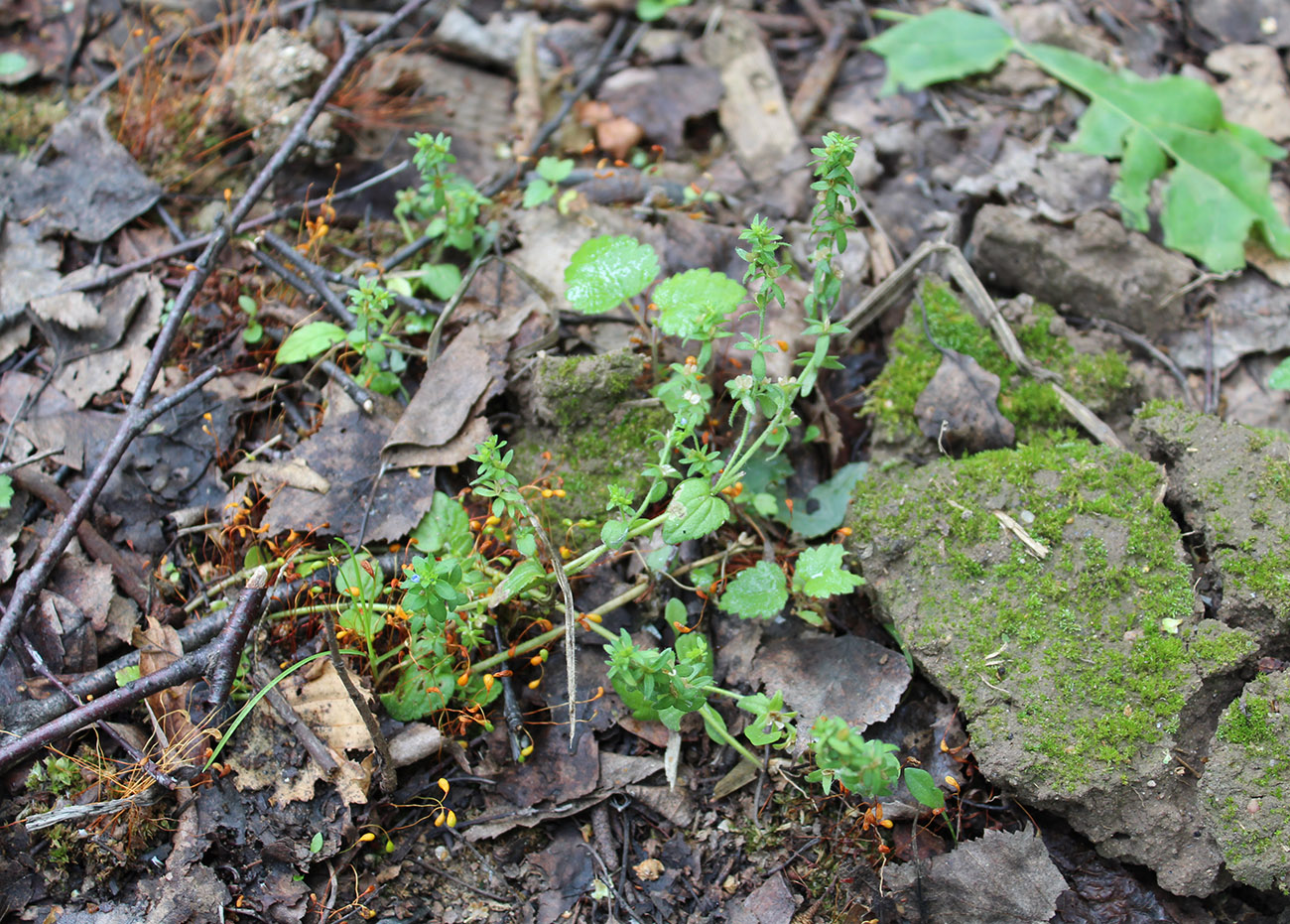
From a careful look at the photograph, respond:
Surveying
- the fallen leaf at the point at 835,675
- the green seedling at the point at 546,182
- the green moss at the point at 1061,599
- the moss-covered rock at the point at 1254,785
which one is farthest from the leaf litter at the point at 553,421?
the moss-covered rock at the point at 1254,785

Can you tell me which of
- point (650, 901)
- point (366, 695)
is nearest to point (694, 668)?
point (650, 901)

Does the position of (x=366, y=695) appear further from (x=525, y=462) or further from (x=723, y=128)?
(x=723, y=128)

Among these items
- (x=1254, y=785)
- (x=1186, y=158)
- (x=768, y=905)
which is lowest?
(x=768, y=905)

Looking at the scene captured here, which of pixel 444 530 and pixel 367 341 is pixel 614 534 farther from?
pixel 367 341

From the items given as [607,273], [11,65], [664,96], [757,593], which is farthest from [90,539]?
[664,96]

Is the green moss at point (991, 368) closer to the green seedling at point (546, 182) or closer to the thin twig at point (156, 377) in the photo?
the green seedling at point (546, 182)

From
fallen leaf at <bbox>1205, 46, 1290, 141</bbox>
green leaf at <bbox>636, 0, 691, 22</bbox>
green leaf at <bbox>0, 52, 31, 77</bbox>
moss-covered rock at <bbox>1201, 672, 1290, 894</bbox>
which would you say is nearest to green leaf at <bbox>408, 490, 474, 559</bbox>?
moss-covered rock at <bbox>1201, 672, 1290, 894</bbox>
